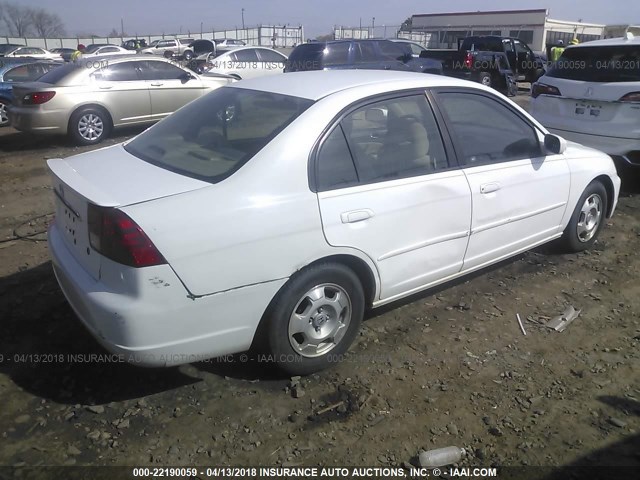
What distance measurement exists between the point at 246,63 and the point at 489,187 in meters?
14.3

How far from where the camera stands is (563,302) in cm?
407

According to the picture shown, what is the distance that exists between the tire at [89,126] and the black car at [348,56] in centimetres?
543

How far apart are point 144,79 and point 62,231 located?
8017 mm

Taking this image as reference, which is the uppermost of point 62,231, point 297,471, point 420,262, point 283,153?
point 283,153

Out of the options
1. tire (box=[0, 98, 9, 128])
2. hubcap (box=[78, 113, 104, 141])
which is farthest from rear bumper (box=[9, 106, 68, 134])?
tire (box=[0, 98, 9, 128])

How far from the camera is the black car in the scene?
13.2 m

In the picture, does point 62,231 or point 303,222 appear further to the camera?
point 62,231

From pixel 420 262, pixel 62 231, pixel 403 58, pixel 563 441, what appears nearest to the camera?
pixel 563 441

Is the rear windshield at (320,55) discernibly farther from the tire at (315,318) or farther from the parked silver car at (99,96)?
the tire at (315,318)

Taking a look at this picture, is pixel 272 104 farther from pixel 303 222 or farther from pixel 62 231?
pixel 62 231

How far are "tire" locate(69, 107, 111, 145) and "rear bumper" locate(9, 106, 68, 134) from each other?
0.16 metres

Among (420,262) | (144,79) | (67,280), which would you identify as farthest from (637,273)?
(144,79)

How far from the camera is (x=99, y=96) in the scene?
31.7 ft

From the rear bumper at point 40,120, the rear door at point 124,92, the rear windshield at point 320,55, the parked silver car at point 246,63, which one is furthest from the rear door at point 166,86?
the parked silver car at point 246,63
